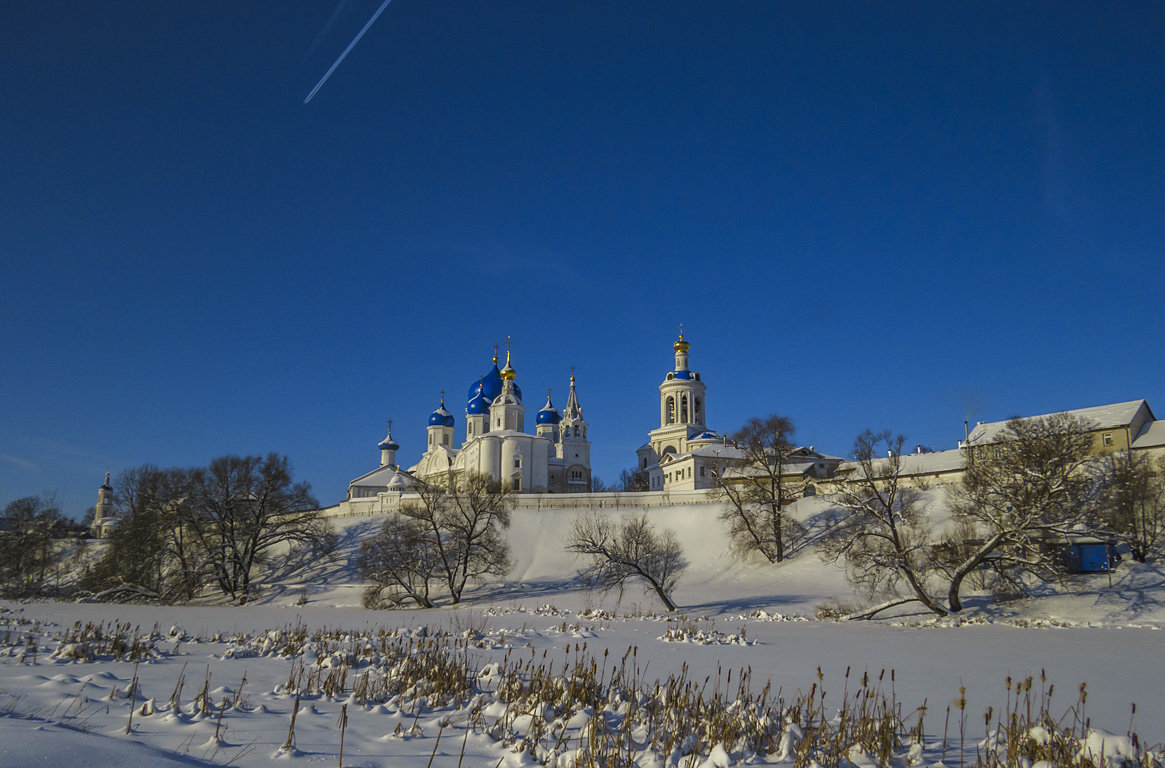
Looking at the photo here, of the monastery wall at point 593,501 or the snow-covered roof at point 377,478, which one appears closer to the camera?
the monastery wall at point 593,501

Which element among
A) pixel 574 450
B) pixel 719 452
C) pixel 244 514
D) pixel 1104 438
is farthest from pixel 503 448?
pixel 1104 438

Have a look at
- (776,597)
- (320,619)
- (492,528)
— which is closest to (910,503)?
(776,597)

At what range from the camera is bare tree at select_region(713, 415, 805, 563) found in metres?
38.3

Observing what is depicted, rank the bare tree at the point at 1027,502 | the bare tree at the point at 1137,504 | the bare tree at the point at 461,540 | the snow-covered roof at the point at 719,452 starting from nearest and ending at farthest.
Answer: the bare tree at the point at 1027,502 → the bare tree at the point at 1137,504 → the bare tree at the point at 461,540 → the snow-covered roof at the point at 719,452

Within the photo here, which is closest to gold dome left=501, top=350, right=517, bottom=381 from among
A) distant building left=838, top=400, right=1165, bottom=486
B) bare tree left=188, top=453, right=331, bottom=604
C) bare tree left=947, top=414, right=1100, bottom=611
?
bare tree left=188, top=453, right=331, bottom=604

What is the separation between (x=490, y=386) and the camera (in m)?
83.1

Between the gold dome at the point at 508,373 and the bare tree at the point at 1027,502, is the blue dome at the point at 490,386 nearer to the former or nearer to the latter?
the gold dome at the point at 508,373

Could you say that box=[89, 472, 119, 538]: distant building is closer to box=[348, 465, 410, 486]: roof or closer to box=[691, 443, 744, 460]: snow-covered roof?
box=[348, 465, 410, 486]: roof

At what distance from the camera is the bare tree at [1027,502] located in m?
24.0

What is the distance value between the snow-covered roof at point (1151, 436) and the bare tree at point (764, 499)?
67.0 ft

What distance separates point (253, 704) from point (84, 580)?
43.7 m

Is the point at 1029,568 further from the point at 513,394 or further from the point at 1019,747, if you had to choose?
the point at 513,394

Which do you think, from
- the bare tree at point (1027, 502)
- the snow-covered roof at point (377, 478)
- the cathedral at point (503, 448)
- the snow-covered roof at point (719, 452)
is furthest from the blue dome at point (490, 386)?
the bare tree at point (1027, 502)

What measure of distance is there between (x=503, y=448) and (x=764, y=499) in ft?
109
